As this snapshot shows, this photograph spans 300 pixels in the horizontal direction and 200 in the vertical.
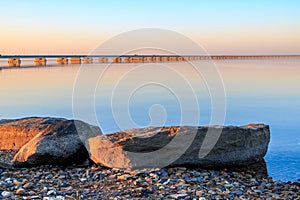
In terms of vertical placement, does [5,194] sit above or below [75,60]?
below

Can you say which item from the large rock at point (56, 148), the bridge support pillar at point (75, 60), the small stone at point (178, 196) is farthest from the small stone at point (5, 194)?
the bridge support pillar at point (75, 60)

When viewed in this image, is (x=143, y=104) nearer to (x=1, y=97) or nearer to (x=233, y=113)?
(x=233, y=113)

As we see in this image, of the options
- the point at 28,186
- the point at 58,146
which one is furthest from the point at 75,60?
the point at 28,186

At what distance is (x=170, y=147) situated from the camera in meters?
7.31

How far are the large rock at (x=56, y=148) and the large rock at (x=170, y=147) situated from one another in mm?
365

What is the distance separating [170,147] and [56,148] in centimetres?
247

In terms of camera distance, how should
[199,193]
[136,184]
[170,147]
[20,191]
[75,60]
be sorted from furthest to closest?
1. [75,60]
2. [170,147]
3. [136,184]
4. [20,191]
5. [199,193]

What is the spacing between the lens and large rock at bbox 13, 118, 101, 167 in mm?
7656

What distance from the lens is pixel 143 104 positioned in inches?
792

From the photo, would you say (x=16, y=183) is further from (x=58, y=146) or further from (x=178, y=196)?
(x=178, y=196)

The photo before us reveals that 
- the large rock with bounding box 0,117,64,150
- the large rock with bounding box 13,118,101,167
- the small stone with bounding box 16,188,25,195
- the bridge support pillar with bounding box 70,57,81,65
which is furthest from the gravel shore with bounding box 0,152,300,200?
the bridge support pillar with bounding box 70,57,81,65

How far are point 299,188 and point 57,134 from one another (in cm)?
512

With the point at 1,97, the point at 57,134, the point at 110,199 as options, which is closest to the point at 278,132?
the point at 57,134

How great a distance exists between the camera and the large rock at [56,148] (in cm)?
766
